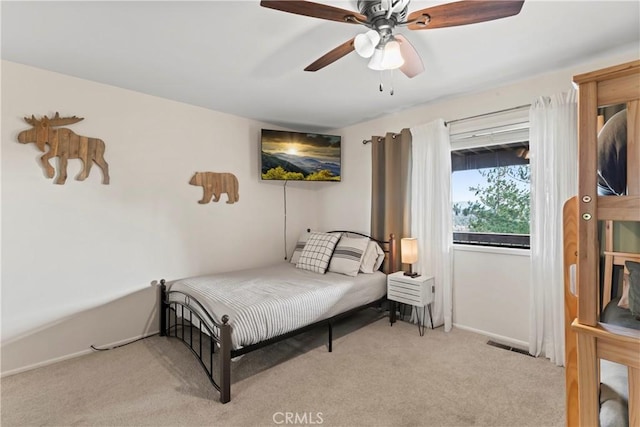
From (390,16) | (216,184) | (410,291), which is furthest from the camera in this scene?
(216,184)

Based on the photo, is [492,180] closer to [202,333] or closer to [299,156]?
[299,156]

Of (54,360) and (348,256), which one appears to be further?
(348,256)

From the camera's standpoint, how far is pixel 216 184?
3570mm

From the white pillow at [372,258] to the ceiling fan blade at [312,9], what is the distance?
2492mm

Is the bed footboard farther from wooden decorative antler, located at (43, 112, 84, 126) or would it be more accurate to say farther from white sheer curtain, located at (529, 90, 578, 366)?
white sheer curtain, located at (529, 90, 578, 366)

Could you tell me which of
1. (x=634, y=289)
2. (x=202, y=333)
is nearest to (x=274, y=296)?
(x=202, y=333)

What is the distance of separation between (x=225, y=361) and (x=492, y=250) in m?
2.61

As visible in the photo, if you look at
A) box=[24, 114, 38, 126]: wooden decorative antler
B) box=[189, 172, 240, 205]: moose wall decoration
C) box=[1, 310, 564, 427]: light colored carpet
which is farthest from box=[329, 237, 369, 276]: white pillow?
box=[24, 114, 38, 126]: wooden decorative antler

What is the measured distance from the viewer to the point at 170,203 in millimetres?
3229

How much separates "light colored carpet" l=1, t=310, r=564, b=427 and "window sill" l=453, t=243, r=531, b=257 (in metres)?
0.87

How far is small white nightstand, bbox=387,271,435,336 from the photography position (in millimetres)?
3073

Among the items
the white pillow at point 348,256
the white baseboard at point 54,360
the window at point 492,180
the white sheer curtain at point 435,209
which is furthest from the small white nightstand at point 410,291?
the white baseboard at point 54,360

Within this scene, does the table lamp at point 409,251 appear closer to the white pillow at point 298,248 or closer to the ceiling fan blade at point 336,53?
the white pillow at point 298,248

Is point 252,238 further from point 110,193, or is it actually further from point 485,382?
point 485,382
